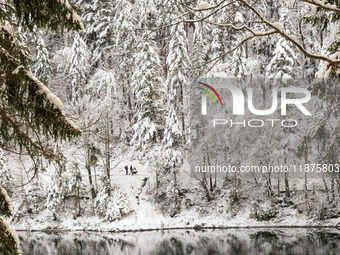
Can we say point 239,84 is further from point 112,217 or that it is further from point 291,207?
point 112,217

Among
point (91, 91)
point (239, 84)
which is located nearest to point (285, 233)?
point (239, 84)

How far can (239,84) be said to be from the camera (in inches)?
784

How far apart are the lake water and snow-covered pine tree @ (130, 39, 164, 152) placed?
613 centimetres

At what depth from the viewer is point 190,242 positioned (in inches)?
731

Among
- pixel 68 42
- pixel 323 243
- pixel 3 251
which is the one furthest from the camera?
pixel 68 42

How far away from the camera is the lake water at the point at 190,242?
16578mm

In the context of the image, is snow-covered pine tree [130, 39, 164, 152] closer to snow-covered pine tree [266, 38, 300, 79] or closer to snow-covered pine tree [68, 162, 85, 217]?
snow-covered pine tree [68, 162, 85, 217]

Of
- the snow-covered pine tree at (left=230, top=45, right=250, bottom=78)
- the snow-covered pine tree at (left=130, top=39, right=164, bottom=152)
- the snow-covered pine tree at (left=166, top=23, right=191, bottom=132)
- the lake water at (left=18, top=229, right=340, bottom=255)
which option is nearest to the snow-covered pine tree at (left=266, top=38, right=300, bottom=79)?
the snow-covered pine tree at (left=230, top=45, right=250, bottom=78)

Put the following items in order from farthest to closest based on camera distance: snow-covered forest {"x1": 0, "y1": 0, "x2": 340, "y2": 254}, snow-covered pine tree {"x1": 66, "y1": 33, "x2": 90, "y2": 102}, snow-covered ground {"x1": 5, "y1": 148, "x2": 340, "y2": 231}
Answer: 1. snow-covered pine tree {"x1": 66, "y1": 33, "x2": 90, "y2": 102}
2. snow-covered ground {"x1": 5, "y1": 148, "x2": 340, "y2": 231}
3. snow-covered forest {"x1": 0, "y1": 0, "x2": 340, "y2": 254}

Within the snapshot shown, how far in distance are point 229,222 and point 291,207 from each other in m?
3.63

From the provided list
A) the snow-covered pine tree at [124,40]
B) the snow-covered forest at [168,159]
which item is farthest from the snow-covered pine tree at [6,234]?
the snow-covered pine tree at [124,40]

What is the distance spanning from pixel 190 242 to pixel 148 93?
948 cm

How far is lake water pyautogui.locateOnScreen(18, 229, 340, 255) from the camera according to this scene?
1658 centimetres

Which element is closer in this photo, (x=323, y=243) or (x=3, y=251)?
(x=3, y=251)
